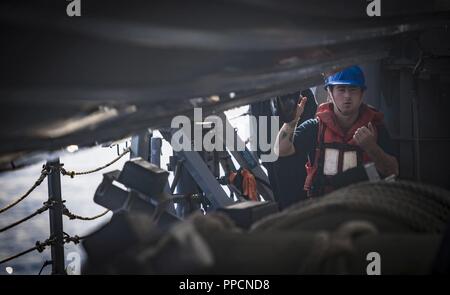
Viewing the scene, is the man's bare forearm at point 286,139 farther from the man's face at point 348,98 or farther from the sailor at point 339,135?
the man's face at point 348,98

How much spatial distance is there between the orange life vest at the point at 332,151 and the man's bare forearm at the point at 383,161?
0.07 metres

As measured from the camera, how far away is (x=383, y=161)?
3.74 meters

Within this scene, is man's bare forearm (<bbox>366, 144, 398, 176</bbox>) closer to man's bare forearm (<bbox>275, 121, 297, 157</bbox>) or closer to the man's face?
the man's face

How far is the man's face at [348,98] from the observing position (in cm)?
405

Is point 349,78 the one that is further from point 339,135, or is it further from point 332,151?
point 332,151

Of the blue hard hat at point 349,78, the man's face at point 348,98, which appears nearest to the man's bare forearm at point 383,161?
the man's face at point 348,98

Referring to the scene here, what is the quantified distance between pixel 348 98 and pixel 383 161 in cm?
55

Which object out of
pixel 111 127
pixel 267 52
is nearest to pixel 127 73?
pixel 111 127

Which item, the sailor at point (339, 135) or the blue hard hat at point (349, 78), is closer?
the sailor at point (339, 135)

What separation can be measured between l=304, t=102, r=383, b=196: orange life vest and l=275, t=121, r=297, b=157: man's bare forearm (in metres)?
0.18

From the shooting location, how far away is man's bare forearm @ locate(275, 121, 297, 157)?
400cm

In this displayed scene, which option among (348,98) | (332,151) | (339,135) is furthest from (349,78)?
(332,151)
